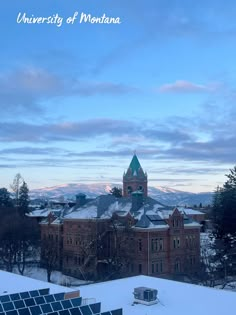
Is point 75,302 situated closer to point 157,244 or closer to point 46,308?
point 46,308

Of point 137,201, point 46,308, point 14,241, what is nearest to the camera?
point 46,308

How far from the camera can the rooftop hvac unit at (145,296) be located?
15.9 meters

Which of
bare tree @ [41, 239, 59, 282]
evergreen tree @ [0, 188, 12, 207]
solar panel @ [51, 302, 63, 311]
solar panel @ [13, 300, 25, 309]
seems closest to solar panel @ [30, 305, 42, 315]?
solar panel @ [51, 302, 63, 311]

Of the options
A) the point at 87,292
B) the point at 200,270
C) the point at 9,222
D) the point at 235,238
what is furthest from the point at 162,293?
the point at 9,222

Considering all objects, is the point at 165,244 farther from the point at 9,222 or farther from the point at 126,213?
the point at 9,222

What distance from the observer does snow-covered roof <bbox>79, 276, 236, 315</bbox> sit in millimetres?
15273

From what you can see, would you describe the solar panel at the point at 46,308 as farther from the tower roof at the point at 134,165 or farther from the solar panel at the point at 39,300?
the tower roof at the point at 134,165

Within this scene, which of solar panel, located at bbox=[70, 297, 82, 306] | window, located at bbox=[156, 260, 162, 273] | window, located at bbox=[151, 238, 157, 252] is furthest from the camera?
window, located at bbox=[156, 260, 162, 273]

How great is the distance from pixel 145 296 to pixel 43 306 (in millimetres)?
4593

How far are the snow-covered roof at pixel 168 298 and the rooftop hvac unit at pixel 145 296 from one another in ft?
0.65

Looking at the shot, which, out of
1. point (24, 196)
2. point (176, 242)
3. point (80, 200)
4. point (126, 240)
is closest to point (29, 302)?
point (126, 240)

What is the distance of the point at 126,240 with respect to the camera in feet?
132

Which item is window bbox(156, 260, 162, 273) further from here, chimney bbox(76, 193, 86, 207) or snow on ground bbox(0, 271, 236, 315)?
snow on ground bbox(0, 271, 236, 315)

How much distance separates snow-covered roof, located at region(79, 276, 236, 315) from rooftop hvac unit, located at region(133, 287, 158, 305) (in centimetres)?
20
